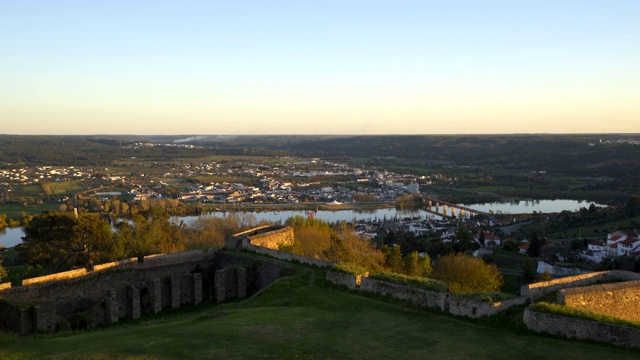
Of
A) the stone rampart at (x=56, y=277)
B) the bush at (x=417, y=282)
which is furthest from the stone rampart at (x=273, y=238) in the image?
the bush at (x=417, y=282)

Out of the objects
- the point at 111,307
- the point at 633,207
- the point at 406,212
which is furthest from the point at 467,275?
the point at 406,212

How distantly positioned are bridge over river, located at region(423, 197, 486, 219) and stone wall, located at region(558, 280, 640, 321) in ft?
248

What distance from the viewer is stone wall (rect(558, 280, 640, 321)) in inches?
604

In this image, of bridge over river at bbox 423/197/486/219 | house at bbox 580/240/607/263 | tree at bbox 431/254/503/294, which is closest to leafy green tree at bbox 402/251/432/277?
tree at bbox 431/254/503/294

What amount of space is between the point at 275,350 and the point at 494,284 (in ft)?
69.2

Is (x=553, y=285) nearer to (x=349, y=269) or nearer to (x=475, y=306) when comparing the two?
(x=475, y=306)

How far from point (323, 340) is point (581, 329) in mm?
6061

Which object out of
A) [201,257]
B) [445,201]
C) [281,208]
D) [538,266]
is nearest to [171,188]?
[281,208]

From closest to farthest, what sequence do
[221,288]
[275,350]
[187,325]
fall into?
[275,350] → [187,325] → [221,288]

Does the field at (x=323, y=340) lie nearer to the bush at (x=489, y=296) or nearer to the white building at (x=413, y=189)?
the bush at (x=489, y=296)

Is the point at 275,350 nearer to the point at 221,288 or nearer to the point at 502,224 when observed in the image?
the point at 221,288

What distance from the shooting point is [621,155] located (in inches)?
5768

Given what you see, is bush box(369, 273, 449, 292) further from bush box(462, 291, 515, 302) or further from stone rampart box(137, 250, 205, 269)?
stone rampart box(137, 250, 205, 269)

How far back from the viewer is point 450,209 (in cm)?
10294
